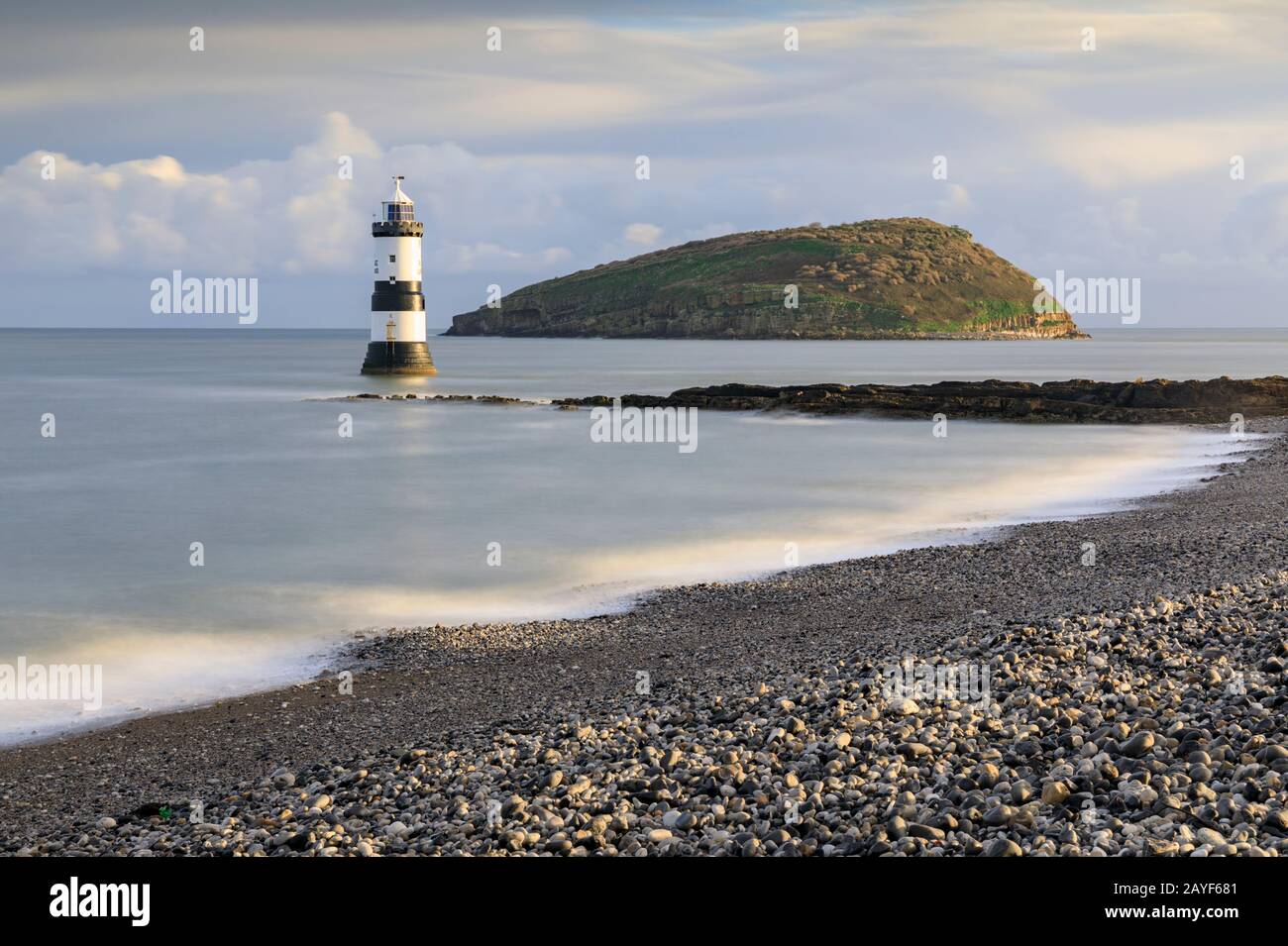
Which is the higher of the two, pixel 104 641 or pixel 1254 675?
pixel 1254 675

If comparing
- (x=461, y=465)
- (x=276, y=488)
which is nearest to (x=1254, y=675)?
(x=276, y=488)

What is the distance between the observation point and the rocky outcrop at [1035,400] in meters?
39.8

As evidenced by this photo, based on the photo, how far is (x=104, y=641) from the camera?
1304 centimetres

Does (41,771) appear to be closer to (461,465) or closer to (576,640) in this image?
(576,640)

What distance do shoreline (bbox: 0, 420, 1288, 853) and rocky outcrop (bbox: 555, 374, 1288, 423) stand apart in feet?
82.7

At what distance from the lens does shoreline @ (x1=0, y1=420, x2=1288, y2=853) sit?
8156 millimetres

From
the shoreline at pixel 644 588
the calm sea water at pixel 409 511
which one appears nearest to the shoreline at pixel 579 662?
the shoreline at pixel 644 588

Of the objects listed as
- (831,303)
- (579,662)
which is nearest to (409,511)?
(579,662)

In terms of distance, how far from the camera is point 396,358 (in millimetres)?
58000

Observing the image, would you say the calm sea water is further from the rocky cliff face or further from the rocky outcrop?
the rocky cliff face

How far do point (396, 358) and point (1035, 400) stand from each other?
1173 inches

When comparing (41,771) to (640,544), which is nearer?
(41,771)

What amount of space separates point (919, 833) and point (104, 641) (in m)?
10.3
